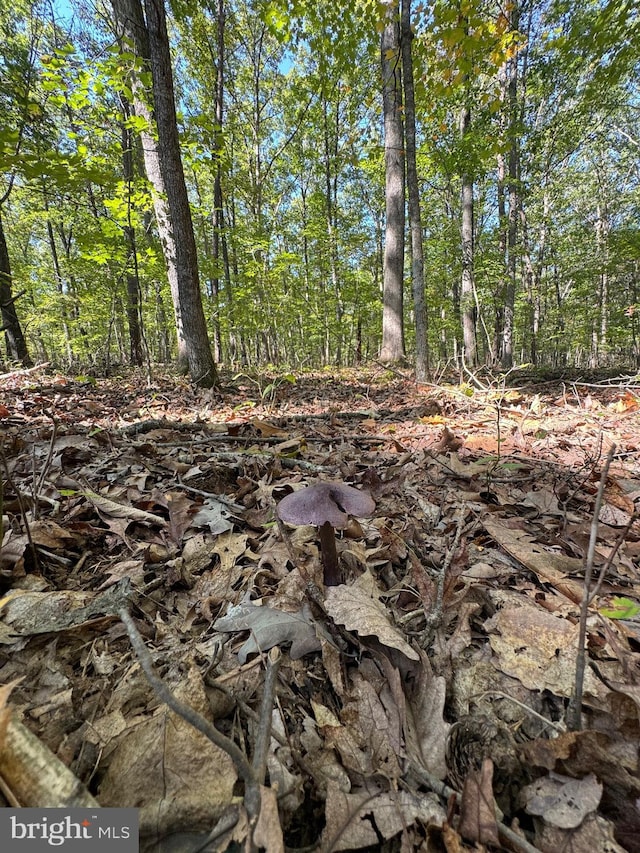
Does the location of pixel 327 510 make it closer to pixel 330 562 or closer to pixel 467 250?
pixel 330 562

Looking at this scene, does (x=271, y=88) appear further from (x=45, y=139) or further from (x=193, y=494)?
(x=193, y=494)

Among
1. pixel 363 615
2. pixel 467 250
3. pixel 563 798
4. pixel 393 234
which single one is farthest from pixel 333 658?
pixel 467 250

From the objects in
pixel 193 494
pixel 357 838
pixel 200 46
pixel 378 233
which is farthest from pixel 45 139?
pixel 378 233

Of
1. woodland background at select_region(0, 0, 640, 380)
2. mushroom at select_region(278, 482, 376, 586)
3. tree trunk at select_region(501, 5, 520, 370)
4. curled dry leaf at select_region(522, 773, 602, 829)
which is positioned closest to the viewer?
curled dry leaf at select_region(522, 773, 602, 829)

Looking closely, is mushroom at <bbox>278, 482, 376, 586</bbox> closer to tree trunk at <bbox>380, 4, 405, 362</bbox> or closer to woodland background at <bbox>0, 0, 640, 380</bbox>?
woodland background at <bbox>0, 0, 640, 380</bbox>

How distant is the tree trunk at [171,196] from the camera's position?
5027mm

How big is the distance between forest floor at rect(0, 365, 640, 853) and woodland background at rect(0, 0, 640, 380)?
3.44ft

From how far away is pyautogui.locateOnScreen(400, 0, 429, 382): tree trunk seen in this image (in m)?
5.14

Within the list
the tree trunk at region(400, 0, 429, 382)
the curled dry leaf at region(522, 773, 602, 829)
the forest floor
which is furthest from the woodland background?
the curled dry leaf at region(522, 773, 602, 829)

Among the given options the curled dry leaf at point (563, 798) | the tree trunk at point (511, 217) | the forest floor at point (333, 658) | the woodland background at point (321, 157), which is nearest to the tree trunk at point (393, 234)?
the woodland background at point (321, 157)

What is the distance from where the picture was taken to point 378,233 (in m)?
25.8

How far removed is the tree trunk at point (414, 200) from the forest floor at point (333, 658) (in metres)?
3.97

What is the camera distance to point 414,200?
18.6 ft

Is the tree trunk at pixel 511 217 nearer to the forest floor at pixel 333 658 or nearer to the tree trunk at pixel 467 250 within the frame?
the tree trunk at pixel 467 250
